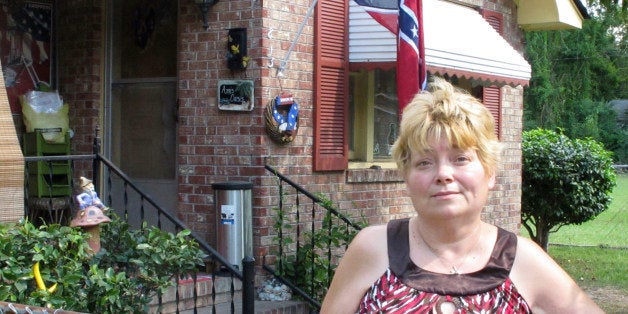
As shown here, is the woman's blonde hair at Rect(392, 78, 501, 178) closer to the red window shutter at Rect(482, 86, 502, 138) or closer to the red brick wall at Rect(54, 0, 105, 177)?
the red brick wall at Rect(54, 0, 105, 177)

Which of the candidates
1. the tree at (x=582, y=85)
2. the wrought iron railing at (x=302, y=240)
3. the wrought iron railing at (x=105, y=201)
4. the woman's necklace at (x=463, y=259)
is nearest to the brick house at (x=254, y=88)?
the wrought iron railing at (x=302, y=240)

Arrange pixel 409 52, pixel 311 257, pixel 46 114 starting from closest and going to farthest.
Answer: pixel 409 52, pixel 311 257, pixel 46 114

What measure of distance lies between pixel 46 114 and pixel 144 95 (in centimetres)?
85

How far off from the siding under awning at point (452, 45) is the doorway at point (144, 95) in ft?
5.28

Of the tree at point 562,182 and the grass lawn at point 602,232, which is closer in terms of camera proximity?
the tree at point 562,182

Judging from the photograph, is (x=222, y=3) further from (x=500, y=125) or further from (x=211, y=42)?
(x=500, y=125)

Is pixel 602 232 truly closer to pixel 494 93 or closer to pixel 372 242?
pixel 494 93

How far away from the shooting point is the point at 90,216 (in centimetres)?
576

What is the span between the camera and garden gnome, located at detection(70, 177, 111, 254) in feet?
18.7

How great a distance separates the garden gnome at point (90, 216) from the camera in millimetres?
5711

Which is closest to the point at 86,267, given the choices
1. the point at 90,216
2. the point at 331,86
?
the point at 90,216

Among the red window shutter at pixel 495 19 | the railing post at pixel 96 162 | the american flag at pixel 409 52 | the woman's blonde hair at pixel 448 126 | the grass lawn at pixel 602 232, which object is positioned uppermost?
the red window shutter at pixel 495 19

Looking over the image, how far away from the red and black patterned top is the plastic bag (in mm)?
5471

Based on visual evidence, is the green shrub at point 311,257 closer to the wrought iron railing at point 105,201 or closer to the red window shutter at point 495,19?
the wrought iron railing at point 105,201
